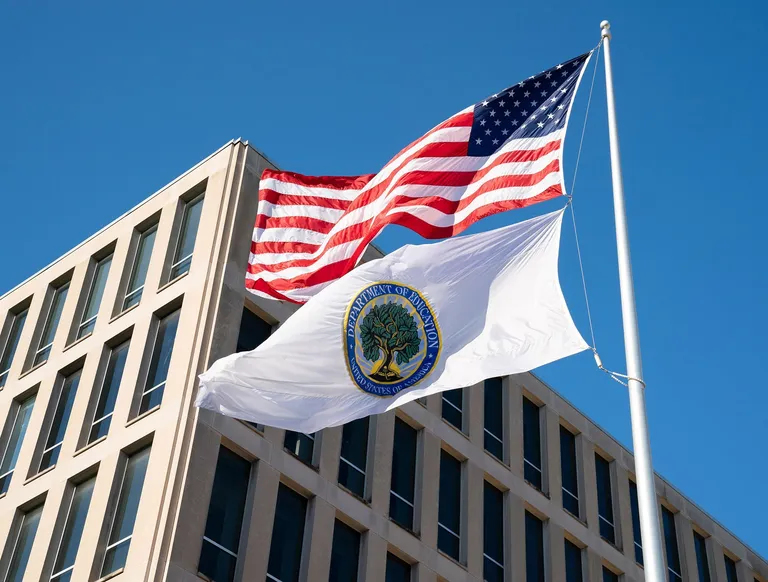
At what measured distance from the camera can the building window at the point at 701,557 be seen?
139 ft

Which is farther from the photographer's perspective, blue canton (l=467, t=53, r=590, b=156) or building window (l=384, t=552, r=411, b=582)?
building window (l=384, t=552, r=411, b=582)

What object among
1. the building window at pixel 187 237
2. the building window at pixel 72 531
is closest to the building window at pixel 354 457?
the building window at pixel 187 237

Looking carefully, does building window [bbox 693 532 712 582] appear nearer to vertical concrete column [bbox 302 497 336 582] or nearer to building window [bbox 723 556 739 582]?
building window [bbox 723 556 739 582]

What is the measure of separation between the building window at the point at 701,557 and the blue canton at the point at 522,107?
28.8m

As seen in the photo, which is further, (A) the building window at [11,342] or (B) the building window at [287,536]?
(A) the building window at [11,342]

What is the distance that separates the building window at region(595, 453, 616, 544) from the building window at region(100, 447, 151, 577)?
54.0 feet

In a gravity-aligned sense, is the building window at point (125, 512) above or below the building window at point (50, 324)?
below

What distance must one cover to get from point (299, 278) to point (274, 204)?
2105mm

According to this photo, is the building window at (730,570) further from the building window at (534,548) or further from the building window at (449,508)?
the building window at (449,508)

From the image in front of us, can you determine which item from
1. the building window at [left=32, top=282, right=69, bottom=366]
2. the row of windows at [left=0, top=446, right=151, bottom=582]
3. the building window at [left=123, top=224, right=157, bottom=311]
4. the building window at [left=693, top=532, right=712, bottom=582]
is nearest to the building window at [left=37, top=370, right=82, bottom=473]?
the row of windows at [left=0, top=446, right=151, bottom=582]

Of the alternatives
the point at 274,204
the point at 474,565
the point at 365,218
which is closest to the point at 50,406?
the point at 474,565

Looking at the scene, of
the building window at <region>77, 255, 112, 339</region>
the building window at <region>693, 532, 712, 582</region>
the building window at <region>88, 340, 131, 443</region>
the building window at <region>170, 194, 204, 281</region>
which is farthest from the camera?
the building window at <region>693, 532, 712, 582</region>

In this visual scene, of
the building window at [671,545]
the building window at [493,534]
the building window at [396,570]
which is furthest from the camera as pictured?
the building window at [671,545]

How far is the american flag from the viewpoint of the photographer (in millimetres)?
16547
